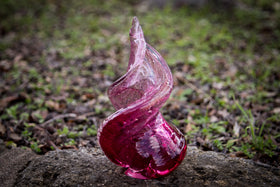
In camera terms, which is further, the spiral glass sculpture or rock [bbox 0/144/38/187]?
rock [bbox 0/144/38/187]

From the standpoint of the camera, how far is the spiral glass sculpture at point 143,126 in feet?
5.42

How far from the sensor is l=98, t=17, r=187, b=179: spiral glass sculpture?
165 cm

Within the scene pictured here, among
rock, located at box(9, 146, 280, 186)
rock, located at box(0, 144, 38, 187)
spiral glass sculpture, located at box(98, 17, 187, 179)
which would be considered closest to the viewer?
spiral glass sculpture, located at box(98, 17, 187, 179)

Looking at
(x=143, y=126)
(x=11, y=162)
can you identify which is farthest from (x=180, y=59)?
(x=11, y=162)

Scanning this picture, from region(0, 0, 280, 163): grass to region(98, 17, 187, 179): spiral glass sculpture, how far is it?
879 millimetres

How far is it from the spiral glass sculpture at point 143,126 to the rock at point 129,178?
0.11 metres

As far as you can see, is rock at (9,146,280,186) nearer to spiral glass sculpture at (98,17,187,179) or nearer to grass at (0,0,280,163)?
spiral glass sculpture at (98,17,187,179)

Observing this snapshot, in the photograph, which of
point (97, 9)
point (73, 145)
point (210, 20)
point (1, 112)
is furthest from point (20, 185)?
point (97, 9)

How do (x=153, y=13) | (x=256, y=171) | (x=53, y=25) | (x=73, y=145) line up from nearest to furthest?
(x=256, y=171) → (x=73, y=145) → (x=53, y=25) → (x=153, y=13)

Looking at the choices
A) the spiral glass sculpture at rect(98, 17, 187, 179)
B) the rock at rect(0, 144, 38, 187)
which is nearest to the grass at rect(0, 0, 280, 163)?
the rock at rect(0, 144, 38, 187)

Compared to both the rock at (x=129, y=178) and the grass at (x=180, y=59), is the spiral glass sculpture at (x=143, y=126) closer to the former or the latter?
the rock at (x=129, y=178)

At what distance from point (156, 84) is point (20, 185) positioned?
110cm

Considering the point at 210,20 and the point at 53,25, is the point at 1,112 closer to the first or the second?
the point at 53,25

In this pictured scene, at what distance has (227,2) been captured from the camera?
6.52m
